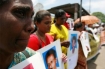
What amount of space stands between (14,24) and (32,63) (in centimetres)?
44

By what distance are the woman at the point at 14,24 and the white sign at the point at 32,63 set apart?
0.64 ft

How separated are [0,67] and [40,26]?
115cm

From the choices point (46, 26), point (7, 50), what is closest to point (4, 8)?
point (7, 50)

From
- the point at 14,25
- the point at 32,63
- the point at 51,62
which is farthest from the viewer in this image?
the point at 51,62

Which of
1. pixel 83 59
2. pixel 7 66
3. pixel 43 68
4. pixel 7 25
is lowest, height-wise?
pixel 83 59

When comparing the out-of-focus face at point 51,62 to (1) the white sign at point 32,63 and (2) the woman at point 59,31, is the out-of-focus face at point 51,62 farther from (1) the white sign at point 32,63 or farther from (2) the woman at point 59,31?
(2) the woman at point 59,31

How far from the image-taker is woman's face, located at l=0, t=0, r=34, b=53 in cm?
89

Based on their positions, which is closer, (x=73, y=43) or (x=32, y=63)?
(x=32, y=63)

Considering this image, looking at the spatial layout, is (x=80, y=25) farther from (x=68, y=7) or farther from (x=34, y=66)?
(x=68, y=7)

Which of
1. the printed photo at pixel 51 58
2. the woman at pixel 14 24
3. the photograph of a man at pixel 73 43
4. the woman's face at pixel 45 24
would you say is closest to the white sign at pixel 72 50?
the photograph of a man at pixel 73 43

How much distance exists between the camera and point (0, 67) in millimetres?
1019

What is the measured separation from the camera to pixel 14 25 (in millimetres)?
892

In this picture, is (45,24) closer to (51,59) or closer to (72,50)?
(51,59)

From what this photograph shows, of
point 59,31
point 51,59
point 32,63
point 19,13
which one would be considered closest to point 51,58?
point 51,59
